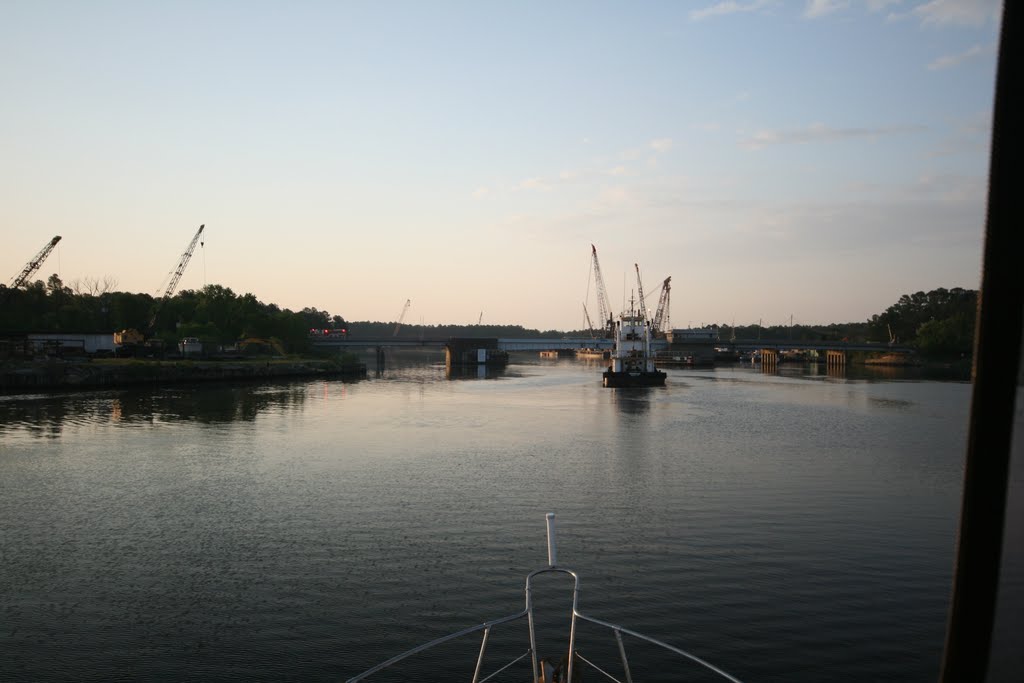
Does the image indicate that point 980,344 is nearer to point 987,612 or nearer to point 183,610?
point 987,612

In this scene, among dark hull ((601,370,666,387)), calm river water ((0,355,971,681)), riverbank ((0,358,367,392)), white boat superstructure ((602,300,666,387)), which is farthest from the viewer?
white boat superstructure ((602,300,666,387))

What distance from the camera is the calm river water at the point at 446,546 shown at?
15.8m

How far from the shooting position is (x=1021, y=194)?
2896 millimetres

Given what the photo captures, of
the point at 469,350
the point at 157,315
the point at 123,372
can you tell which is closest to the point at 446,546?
the point at 123,372

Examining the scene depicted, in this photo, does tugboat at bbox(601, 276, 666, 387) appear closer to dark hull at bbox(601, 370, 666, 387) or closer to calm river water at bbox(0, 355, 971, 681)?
dark hull at bbox(601, 370, 666, 387)

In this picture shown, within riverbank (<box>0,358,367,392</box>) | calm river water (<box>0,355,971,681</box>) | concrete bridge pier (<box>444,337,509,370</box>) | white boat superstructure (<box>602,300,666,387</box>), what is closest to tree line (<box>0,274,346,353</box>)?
riverbank (<box>0,358,367,392</box>)

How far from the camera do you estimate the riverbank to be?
8412 cm

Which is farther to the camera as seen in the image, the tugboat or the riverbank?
the tugboat

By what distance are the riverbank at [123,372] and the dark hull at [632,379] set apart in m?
56.9

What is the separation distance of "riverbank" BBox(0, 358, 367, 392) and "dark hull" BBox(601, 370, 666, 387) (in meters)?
56.9

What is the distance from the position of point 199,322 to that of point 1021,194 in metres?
154

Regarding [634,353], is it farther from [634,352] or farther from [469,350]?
[469,350]

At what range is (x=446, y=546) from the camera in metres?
23.4

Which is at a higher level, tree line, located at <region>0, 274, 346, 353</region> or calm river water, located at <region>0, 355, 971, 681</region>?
tree line, located at <region>0, 274, 346, 353</region>
